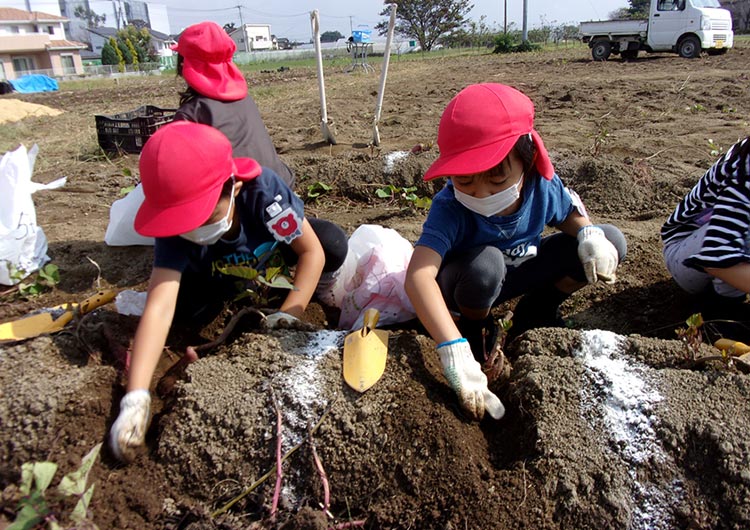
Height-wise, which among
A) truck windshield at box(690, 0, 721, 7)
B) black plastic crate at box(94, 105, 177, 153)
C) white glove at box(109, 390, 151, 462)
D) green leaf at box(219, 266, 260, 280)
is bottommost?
white glove at box(109, 390, 151, 462)

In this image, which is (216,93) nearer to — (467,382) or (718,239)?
(467,382)

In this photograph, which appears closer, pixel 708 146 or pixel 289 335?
pixel 289 335

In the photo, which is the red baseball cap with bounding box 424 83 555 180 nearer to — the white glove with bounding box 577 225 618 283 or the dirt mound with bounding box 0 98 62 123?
the white glove with bounding box 577 225 618 283

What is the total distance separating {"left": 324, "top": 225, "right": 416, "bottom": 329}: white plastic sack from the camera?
204cm

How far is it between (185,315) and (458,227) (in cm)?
108

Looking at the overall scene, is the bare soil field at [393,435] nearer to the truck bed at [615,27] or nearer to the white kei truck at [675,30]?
the white kei truck at [675,30]

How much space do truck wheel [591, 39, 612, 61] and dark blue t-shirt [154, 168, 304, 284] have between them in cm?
1505

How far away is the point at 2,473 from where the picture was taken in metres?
1.35

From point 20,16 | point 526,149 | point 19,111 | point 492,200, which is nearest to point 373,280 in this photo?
point 492,200

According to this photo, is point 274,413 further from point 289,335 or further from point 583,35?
point 583,35

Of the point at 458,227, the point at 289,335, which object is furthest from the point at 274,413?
the point at 458,227

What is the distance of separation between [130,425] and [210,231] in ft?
1.90

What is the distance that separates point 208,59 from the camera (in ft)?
8.60

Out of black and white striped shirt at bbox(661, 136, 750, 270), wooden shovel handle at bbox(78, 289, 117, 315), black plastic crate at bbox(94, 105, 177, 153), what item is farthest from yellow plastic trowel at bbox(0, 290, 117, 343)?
black plastic crate at bbox(94, 105, 177, 153)
